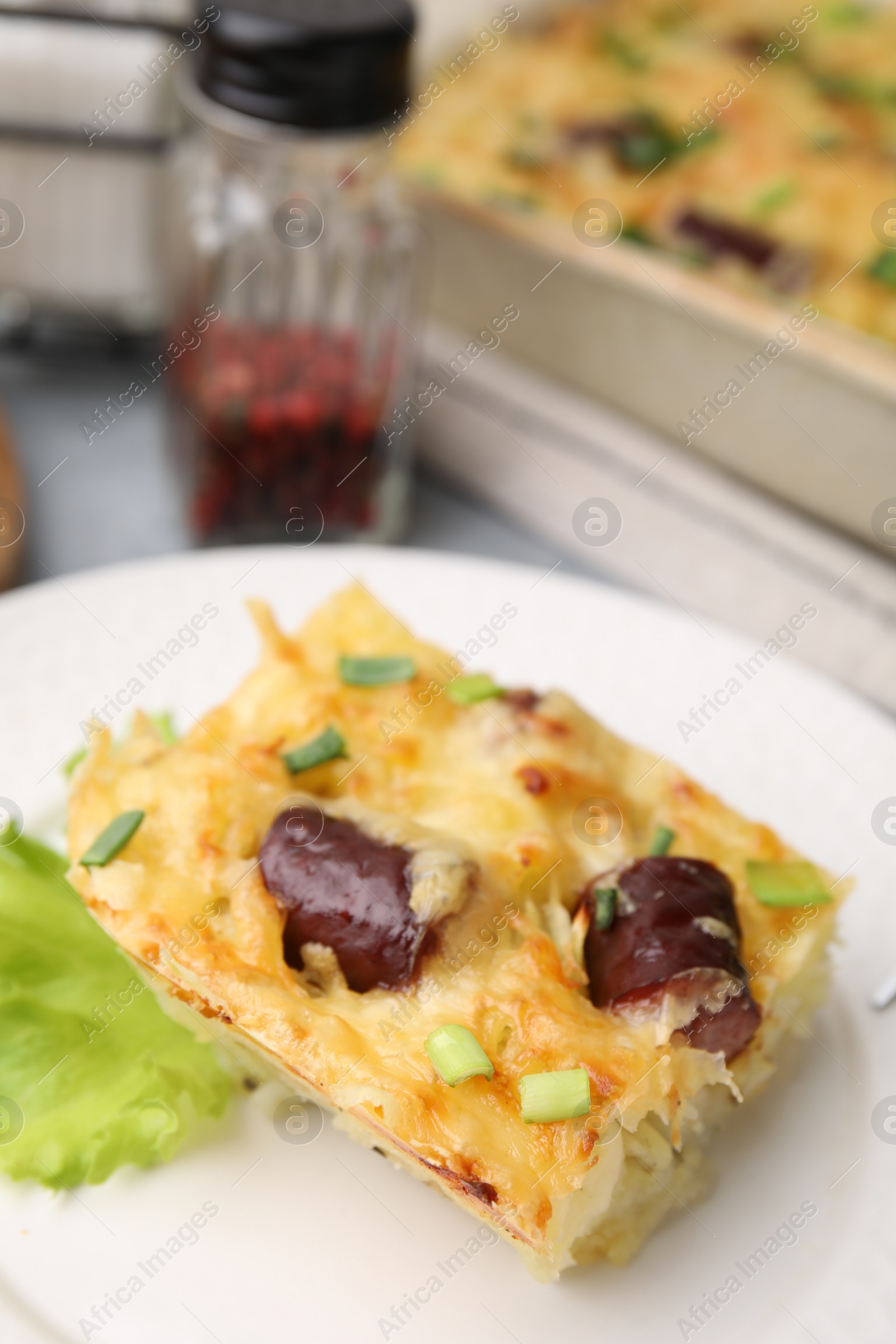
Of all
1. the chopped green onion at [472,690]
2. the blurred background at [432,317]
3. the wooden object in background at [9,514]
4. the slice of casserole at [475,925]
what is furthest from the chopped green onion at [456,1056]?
the wooden object in background at [9,514]

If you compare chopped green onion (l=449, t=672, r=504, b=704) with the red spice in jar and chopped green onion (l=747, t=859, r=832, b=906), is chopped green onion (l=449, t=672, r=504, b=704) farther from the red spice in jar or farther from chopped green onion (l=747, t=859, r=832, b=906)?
the red spice in jar

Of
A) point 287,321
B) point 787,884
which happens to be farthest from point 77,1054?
point 287,321

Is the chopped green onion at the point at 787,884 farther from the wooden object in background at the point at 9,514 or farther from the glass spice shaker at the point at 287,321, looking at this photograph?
the wooden object in background at the point at 9,514

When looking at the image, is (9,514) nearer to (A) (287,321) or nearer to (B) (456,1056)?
(A) (287,321)

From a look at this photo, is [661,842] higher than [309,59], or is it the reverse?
[309,59]

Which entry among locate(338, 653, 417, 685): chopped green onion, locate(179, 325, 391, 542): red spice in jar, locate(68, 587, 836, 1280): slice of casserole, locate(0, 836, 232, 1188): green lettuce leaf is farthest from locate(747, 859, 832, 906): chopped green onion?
locate(179, 325, 391, 542): red spice in jar

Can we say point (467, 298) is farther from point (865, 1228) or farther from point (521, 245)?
point (865, 1228)
